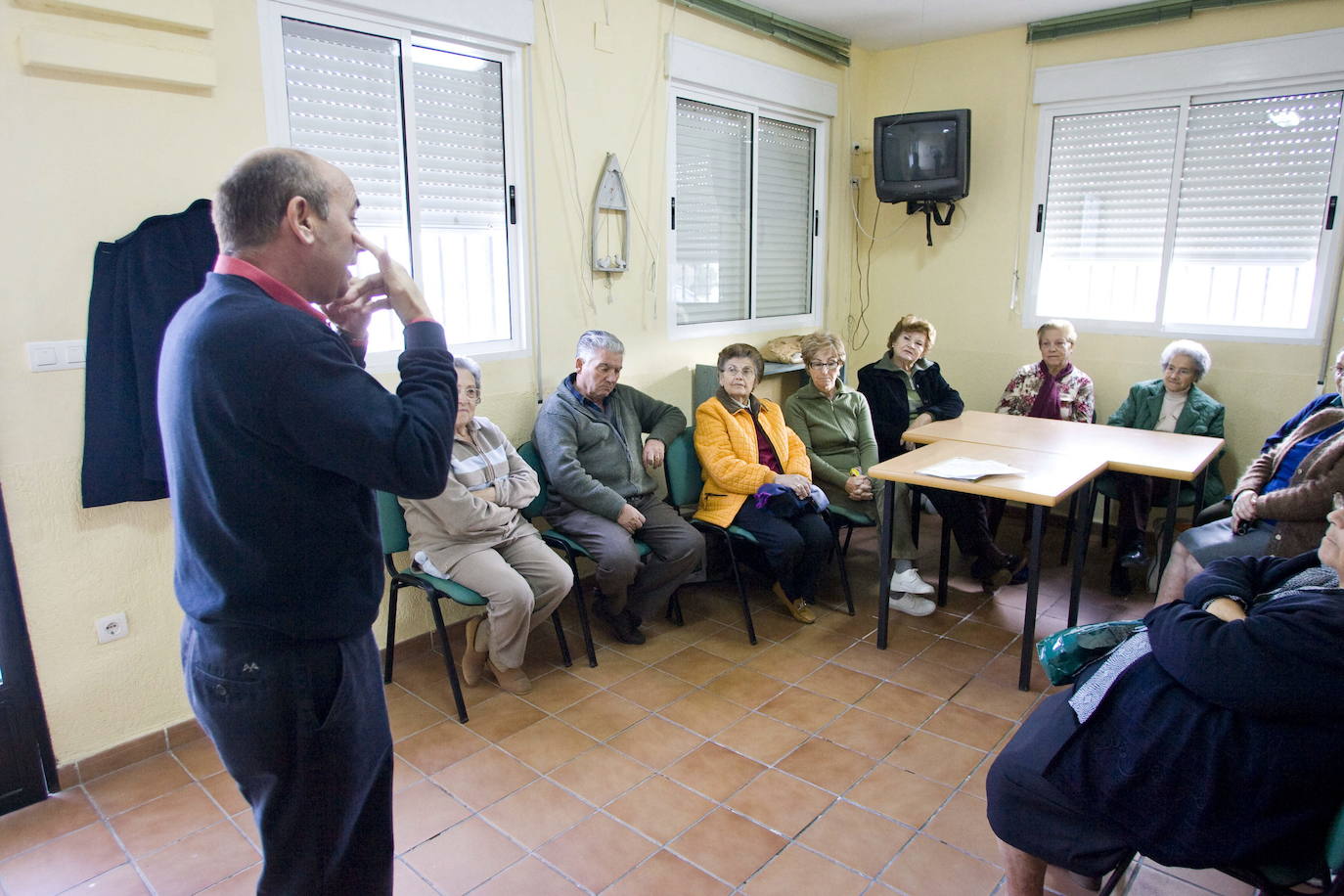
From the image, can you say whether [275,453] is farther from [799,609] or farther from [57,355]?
[799,609]

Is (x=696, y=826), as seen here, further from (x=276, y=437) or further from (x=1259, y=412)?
(x=1259, y=412)

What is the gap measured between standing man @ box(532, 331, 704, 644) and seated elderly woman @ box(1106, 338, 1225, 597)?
2063 millimetres

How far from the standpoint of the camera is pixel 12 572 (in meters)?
2.28

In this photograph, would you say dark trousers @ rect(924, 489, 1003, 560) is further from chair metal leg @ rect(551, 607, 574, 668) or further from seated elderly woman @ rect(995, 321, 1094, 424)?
chair metal leg @ rect(551, 607, 574, 668)

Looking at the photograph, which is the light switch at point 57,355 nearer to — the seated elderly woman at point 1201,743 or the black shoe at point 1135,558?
the seated elderly woman at point 1201,743

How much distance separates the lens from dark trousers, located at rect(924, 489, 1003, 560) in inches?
149

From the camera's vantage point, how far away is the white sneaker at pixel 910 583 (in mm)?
3611

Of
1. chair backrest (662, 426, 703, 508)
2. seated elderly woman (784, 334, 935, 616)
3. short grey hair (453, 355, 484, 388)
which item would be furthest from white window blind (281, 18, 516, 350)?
seated elderly woman (784, 334, 935, 616)

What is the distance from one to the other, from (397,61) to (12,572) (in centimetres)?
204

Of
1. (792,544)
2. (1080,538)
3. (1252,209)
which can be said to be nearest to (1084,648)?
(1080,538)

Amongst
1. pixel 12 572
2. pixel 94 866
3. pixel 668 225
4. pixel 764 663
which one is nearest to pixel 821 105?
pixel 668 225

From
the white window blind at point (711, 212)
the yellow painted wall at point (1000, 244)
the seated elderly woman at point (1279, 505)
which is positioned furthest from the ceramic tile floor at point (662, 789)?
the yellow painted wall at point (1000, 244)

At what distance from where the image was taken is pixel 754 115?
454cm

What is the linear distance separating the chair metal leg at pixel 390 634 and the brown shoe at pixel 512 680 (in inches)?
14.7
